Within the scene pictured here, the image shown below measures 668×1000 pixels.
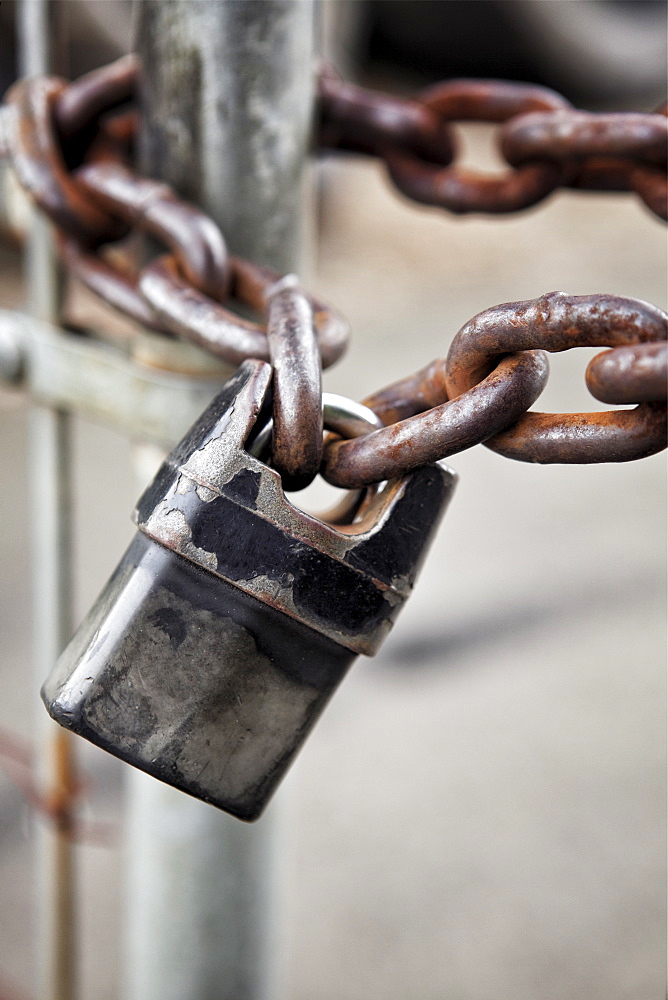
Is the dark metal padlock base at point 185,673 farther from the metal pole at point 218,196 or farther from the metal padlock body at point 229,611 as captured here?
the metal pole at point 218,196

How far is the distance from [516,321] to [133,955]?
0.54 metres

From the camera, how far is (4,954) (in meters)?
1.23

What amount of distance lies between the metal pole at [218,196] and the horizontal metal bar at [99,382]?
0.03m

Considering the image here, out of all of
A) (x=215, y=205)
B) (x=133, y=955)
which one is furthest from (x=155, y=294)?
(x=133, y=955)

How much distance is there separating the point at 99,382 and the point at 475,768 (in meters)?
1.22

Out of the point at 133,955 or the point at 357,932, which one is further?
the point at 357,932

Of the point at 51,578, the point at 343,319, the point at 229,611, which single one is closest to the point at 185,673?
the point at 229,611

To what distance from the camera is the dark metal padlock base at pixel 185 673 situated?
0.42 meters

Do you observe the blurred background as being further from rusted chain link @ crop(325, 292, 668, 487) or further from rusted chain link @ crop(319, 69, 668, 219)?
rusted chain link @ crop(325, 292, 668, 487)

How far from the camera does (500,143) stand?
589 millimetres

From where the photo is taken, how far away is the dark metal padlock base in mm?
418

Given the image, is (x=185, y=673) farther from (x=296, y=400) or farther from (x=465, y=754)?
(x=465, y=754)

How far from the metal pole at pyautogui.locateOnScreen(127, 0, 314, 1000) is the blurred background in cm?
6

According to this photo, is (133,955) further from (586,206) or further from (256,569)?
(586,206)
